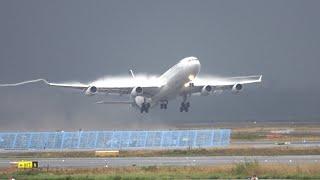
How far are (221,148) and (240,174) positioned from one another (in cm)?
2843

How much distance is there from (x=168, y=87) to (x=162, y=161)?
84.2 ft

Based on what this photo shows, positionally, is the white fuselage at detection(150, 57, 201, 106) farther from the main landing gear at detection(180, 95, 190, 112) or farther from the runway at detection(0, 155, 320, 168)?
the runway at detection(0, 155, 320, 168)

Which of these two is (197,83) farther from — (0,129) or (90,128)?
(0,129)

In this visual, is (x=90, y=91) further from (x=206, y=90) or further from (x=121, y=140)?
(x=206, y=90)

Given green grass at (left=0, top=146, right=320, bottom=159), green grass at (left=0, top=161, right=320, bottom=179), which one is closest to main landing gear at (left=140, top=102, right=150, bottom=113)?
green grass at (left=0, top=146, right=320, bottom=159)

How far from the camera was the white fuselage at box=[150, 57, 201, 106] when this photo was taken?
285 feet

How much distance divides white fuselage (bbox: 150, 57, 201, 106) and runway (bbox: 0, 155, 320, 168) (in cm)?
1950

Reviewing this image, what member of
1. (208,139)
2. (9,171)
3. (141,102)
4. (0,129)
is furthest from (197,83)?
(9,171)

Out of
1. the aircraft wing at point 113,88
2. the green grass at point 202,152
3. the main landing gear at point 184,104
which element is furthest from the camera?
the main landing gear at point 184,104

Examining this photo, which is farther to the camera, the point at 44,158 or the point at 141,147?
the point at 141,147

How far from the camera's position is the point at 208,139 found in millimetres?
83875

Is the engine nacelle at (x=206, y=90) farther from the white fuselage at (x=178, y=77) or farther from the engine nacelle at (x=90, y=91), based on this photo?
the engine nacelle at (x=90, y=91)

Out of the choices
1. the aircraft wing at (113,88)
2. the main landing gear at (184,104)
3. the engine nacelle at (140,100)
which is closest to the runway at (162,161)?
the aircraft wing at (113,88)

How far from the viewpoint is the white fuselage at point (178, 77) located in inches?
3414
